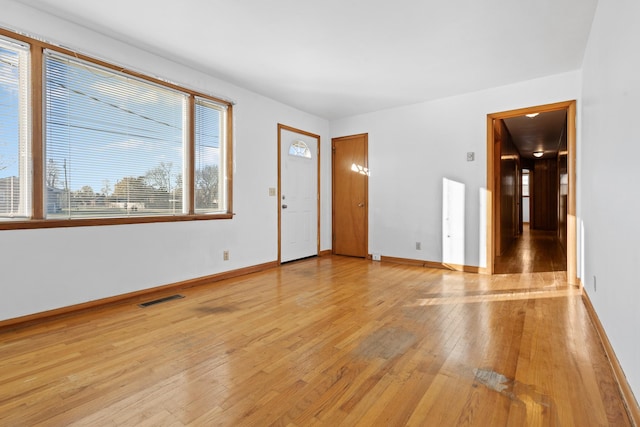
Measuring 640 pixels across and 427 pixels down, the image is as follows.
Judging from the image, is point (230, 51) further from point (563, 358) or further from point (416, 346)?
point (563, 358)

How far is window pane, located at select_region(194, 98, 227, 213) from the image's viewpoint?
154 inches

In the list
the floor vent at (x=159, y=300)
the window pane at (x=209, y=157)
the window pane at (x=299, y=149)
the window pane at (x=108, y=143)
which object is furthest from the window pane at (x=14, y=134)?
the window pane at (x=299, y=149)

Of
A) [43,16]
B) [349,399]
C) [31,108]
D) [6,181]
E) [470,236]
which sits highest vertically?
[43,16]

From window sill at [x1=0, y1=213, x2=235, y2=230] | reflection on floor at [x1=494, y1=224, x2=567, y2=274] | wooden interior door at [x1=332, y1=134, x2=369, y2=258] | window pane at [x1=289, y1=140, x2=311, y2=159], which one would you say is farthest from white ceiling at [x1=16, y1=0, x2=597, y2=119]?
reflection on floor at [x1=494, y1=224, x2=567, y2=274]

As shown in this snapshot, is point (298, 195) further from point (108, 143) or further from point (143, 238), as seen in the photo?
point (108, 143)

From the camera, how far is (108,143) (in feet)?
10.2

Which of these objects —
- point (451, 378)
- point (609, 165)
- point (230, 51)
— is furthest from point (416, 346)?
point (230, 51)

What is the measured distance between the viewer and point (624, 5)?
1.74 metres

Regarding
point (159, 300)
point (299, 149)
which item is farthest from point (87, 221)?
point (299, 149)

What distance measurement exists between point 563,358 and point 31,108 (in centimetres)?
431

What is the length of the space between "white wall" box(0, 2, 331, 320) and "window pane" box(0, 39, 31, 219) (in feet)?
0.63

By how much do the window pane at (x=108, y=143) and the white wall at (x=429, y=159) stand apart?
3.11 metres

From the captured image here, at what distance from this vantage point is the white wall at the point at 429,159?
4.25 m

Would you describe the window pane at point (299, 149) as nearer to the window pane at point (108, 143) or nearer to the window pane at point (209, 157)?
the window pane at point (209, 157)
